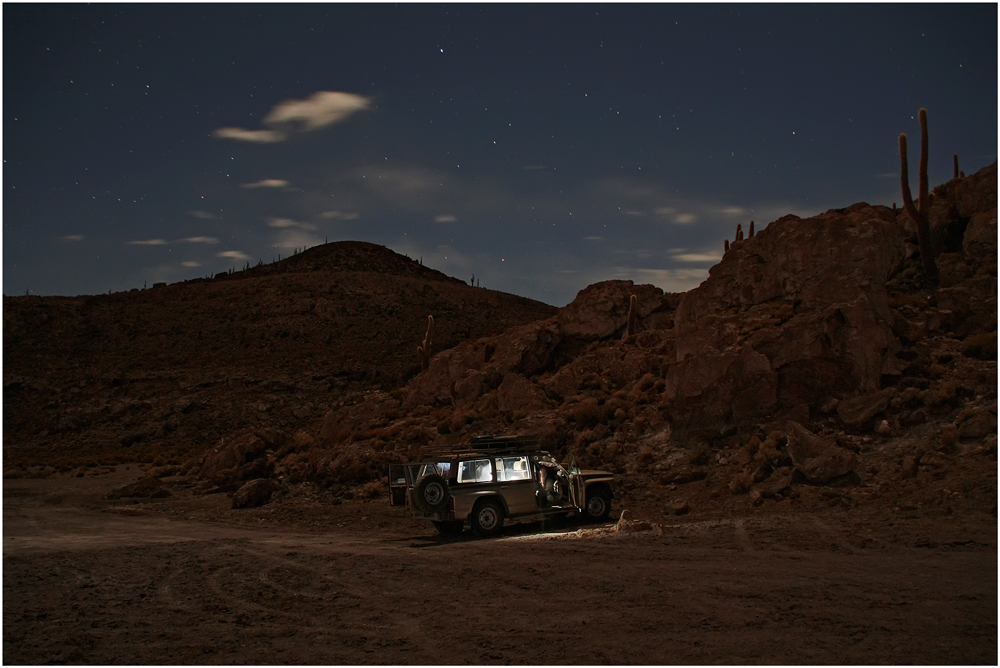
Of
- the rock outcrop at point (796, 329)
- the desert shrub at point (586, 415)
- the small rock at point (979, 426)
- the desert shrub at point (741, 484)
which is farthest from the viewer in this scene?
Answer: the desert shrub at point (586, 415)

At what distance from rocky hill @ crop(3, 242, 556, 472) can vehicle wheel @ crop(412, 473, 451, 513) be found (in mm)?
33464

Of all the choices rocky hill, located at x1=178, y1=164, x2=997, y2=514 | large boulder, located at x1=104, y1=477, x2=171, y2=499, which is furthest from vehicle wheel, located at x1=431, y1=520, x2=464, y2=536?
large boulder, located at x1=104, y1=477, x2=171, y2=499

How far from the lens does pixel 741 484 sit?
18.9 metres

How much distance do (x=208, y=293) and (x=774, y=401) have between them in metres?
75.4

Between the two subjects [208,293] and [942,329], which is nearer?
[942,329]

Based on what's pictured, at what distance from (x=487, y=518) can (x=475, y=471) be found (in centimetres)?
111

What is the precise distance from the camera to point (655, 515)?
1858 centimetres

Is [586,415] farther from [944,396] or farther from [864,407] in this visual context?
[944,396]

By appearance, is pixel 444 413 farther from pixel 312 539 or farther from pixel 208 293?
pixel 208 293

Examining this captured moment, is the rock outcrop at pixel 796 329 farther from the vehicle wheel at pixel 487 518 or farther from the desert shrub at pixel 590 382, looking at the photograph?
the vehicle wheel at pixel 487 518

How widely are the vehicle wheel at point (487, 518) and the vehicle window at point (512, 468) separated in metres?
0.65

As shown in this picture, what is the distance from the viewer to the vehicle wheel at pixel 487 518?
16.0m

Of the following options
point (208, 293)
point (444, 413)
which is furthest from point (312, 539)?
point (208, 293)

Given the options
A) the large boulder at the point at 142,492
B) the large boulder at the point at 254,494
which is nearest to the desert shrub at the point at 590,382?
the large boulder at the point at 254,494
